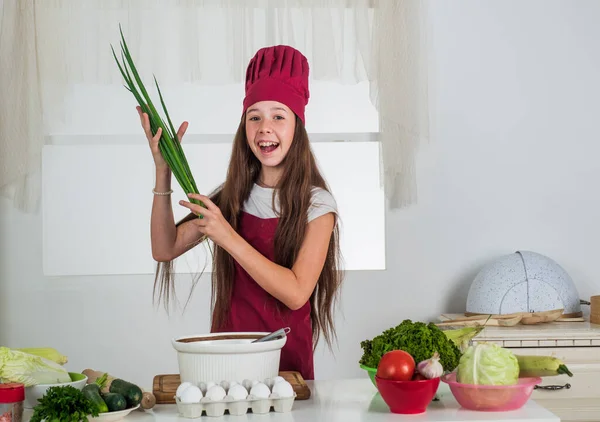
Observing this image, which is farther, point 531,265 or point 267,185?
point 531,265

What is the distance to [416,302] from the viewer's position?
415cm

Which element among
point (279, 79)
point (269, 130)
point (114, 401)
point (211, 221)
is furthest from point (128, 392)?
point (279, 79)

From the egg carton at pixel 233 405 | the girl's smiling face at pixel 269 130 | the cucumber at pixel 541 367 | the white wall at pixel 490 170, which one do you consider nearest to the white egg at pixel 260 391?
the egg carton at pixel 233 405

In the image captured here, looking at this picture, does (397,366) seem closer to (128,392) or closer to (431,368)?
(431,368)

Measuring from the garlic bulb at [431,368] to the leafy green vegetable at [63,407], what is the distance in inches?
27.8

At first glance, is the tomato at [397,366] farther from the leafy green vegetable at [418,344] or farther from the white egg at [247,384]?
the white egg at [247,384]

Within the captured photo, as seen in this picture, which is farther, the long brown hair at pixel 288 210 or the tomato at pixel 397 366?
the long brown hair at pixel 288 210

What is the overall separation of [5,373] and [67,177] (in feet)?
8.15

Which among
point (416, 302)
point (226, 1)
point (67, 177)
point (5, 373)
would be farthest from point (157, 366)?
point (5, 373)

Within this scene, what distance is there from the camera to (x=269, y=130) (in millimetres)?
2361

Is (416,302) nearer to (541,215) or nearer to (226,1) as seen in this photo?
(541,215)

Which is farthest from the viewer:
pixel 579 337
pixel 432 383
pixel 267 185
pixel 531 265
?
pixel 531 265

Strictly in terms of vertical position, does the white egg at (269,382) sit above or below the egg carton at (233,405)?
above

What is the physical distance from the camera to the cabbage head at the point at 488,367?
179 centimetres
